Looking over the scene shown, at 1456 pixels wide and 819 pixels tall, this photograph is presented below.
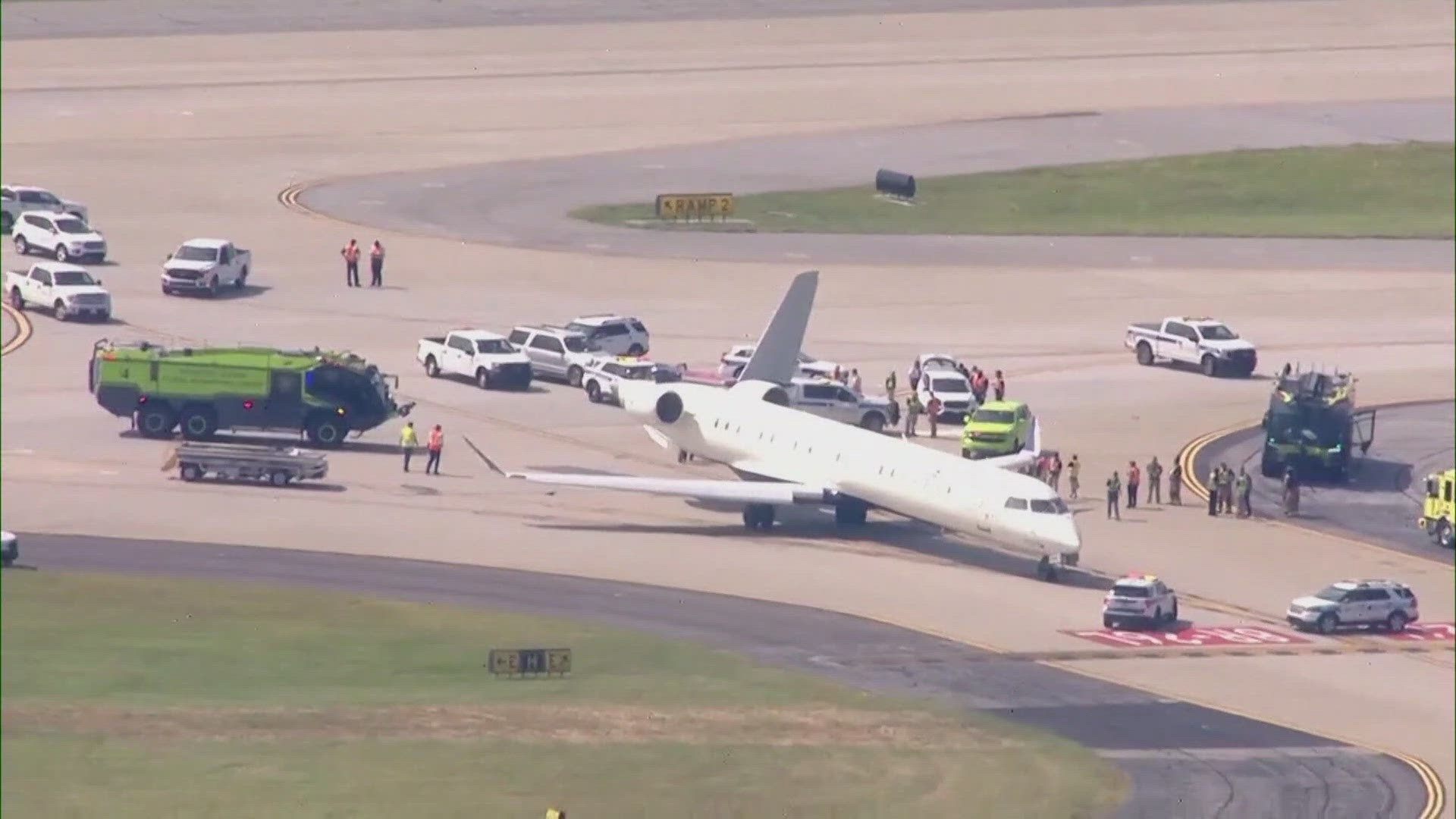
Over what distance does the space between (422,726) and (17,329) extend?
3841 centimetres

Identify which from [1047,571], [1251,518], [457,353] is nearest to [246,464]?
[457,353]

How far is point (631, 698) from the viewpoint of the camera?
133ft

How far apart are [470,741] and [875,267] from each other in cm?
4316

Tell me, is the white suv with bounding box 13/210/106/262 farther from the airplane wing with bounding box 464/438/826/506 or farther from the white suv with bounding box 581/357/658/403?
the airplane wing with bounding box 464/438/826/506

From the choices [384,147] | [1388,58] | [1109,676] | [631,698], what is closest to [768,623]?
[1109,676]

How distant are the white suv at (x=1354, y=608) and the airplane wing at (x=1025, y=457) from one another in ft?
28.9

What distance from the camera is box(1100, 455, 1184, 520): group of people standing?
5966 centimetres

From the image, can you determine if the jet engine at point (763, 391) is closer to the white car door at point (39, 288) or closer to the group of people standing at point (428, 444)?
the group of people standing at point (428, 444)

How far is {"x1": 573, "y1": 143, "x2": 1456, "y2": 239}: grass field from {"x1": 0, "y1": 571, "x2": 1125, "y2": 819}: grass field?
113 ft

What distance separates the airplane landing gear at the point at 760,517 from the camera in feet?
195

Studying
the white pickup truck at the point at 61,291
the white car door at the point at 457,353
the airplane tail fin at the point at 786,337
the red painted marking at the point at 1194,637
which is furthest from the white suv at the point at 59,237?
the red painted marking at the point at 1194,637

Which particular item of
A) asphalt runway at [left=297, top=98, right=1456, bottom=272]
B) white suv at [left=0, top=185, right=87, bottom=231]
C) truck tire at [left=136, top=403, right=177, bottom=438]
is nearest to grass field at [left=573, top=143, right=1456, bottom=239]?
asphalt runway at [left=297, top=98, right=1456, bottom=272]

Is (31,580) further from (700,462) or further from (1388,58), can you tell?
(1388,58)

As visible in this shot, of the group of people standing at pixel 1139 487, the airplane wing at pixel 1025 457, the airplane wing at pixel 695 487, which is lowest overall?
the airplane wing at pixel 695 487
